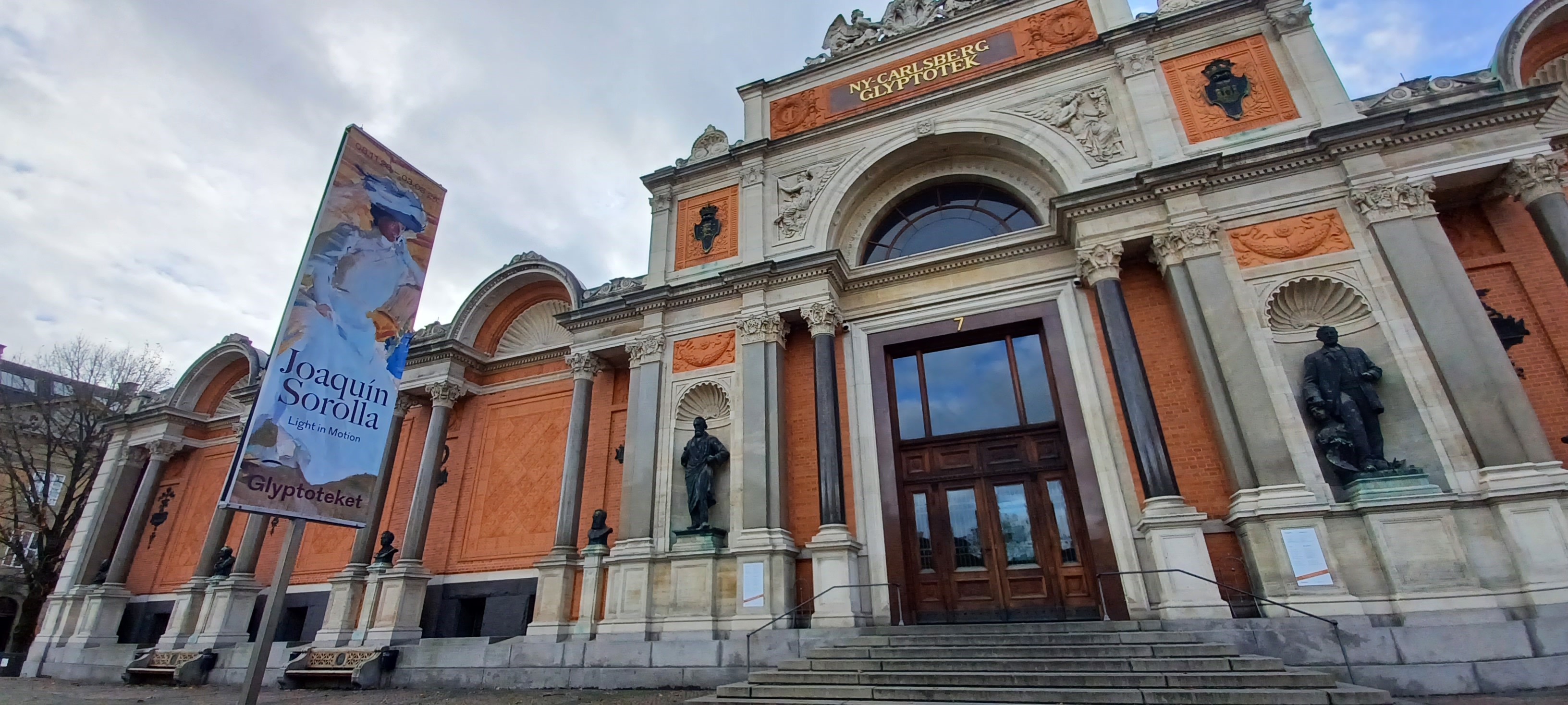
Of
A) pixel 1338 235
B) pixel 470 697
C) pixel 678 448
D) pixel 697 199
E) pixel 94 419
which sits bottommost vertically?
pixel 470 697

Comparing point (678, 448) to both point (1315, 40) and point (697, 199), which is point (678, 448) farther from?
point (1315, 40)

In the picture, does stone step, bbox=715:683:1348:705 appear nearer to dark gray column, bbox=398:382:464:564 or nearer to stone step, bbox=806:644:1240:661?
stone step, bbox=806:644:1240:661

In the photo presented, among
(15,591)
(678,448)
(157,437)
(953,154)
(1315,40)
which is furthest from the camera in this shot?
(15,591)

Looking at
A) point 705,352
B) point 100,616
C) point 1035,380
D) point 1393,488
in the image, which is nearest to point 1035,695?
point 1393,488

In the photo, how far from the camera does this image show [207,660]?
39.4ft

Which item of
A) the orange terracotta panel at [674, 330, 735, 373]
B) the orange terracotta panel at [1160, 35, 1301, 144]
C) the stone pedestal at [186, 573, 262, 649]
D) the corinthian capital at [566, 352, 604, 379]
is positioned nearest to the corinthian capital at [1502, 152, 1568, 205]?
the orange terracotta panel at [1160, 35, 1301, 144]

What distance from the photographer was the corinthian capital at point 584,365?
1201 centimetres

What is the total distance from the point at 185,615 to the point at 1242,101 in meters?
21.4

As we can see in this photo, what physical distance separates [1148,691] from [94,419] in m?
25.1

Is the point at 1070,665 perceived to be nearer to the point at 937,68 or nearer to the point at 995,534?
the point at 995,534

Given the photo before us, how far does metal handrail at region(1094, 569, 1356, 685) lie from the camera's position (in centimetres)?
617

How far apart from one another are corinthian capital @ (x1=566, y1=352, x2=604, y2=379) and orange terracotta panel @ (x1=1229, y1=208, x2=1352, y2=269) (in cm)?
1003

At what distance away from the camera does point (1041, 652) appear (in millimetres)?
6391

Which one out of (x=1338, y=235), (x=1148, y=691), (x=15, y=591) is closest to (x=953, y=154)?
(x=1338, y=235)
